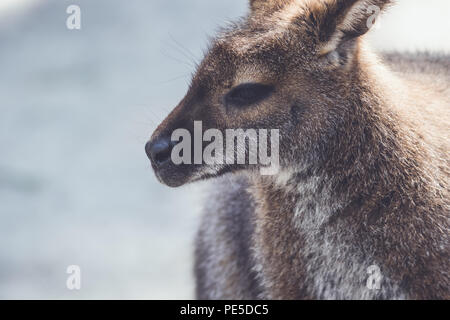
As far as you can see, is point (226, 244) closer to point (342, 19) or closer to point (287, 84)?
point (287, 84)

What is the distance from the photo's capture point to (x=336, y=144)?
3.47 m

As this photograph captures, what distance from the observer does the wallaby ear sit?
3342 mm

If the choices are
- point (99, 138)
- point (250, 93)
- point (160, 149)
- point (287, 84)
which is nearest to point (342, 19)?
point (287, 84)

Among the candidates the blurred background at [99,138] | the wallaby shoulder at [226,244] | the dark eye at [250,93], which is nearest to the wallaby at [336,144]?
the dark eye at [250,93]

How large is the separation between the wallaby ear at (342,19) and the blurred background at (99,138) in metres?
0.79

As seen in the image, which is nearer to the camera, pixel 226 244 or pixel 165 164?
pixel 165 164

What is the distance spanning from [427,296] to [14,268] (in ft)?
14.3

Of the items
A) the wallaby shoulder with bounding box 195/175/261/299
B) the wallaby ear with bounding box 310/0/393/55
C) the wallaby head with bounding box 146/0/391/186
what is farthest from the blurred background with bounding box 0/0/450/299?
the wallaby ear with bounding box 310/0/393/55

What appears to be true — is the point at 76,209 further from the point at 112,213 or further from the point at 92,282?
the point at 92,282

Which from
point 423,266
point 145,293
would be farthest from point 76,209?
point 423,266

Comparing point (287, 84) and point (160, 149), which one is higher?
point (287, 84)

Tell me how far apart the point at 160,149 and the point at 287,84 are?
0.66 meters

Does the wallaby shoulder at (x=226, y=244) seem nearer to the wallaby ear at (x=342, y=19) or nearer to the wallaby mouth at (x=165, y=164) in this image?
the wallaby mouth at (x=165, y=164)

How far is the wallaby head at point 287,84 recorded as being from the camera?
3.47m
